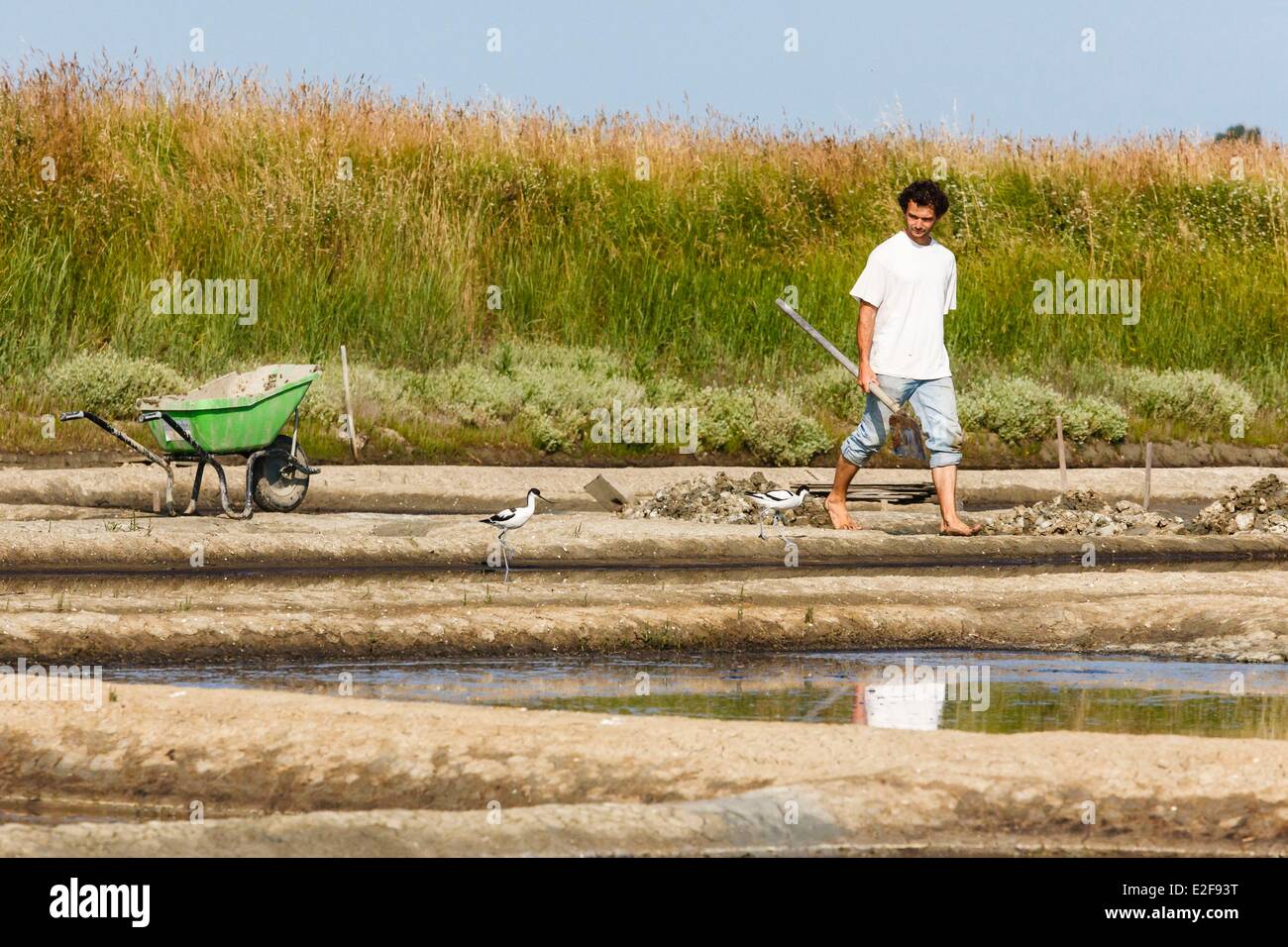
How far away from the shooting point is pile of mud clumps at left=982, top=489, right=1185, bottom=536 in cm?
1256

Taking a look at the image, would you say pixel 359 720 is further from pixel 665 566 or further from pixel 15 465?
pixel 15 465

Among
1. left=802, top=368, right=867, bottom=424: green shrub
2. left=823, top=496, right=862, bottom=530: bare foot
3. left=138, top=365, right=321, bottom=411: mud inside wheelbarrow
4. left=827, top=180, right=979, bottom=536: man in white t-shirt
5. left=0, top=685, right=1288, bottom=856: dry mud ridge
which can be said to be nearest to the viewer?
left=0, top=685, right=1288, bottom=856: dry mud ridge

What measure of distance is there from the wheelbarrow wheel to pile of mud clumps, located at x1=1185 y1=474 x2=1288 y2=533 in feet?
19.6

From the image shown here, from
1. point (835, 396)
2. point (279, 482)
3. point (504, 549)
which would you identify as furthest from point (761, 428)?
point (504, 549)

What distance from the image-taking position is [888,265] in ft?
38.2

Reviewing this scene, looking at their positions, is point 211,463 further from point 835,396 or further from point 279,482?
point 835,396

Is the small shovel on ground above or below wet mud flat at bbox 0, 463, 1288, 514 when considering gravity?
above

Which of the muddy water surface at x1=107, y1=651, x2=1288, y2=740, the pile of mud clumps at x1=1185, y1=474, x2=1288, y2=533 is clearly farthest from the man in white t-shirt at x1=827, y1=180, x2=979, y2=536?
the muddy water surface at x1=107, y1=651, x2=1288, y2=740

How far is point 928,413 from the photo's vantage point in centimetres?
1175

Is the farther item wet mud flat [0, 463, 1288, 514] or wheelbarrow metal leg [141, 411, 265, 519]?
wet mud flat [0, 463, 1288, 514]

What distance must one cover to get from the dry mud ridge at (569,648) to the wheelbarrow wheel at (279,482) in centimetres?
64

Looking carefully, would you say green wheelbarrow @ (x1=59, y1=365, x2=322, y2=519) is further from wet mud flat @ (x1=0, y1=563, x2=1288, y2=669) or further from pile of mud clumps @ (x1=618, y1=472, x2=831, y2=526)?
wet mud flat @ (x1=0, y1=563, x2=1288, y2=669)

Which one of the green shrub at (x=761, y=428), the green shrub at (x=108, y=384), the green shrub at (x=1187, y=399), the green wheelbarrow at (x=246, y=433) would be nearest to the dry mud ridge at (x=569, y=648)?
the green wheelbarrow at (x=246, y=433)
